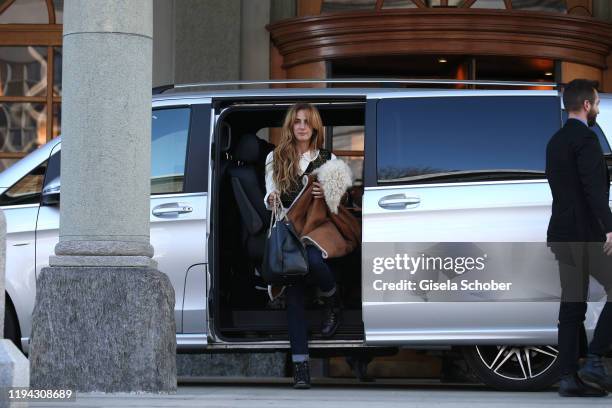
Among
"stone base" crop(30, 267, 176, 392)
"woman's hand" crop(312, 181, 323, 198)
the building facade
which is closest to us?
"stone base" crop(30, 267, 176, 392)

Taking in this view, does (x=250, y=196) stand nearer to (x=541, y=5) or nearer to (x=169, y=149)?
(x=169, y=149)

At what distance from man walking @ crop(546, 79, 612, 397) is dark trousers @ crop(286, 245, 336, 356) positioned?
1451 millimetres

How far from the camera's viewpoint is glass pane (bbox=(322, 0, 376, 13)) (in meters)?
13.9

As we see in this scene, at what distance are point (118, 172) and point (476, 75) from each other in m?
6.53

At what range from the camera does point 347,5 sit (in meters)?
14.1

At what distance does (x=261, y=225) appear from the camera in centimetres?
925

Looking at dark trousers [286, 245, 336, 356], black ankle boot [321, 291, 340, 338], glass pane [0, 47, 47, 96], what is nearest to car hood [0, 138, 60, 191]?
dark trousers [286, 245, 336, 356]

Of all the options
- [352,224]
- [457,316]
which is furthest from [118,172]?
[457,316]

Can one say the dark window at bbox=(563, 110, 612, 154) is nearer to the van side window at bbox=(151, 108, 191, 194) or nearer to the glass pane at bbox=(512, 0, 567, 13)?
the van side window at bbox=(151, 108, 191, 194)

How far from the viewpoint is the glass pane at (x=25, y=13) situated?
14367mm

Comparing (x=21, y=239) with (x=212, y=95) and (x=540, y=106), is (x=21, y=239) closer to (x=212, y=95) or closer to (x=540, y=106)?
(x=212, y=95)

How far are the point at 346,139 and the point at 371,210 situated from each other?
3.55 meters

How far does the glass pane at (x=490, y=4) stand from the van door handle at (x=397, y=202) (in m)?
5.44

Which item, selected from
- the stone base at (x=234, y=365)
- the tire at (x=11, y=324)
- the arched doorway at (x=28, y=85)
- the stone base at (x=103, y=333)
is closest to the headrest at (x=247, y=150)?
Result: the stone base at (x=103, y=333)
